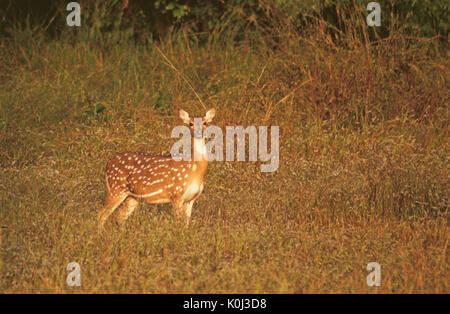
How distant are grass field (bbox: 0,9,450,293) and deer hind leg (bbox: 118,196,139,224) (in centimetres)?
23

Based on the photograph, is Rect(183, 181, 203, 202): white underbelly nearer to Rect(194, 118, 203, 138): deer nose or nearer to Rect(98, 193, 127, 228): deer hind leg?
Rect(194, 118, 203, 138): deer nose

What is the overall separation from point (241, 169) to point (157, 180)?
5.00ft

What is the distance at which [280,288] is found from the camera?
186 inches

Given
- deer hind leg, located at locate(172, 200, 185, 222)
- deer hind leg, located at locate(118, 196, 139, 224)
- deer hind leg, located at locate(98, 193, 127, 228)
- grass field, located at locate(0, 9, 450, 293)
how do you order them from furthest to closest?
deer hind leg, located at locate(118, 196, 139, 224), deer hind leg, located at locate(98, 193, 127, 228), deer hind leg, located at locate(172, 200, 185, 222), grass field, located at locate(0, 9, 450, 293)

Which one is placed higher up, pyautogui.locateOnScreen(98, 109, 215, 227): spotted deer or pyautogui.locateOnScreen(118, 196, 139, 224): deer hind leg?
pyautogui.locateOnScreen(98, 109, 215, 227): spotted deer

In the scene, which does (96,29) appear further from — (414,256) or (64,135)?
(414,256)

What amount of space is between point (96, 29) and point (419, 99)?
610cm

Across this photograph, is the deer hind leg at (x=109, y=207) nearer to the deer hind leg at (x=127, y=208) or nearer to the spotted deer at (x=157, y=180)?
the spotted deer at (x=157, y=180)

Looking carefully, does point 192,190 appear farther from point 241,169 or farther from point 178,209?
point 241,169

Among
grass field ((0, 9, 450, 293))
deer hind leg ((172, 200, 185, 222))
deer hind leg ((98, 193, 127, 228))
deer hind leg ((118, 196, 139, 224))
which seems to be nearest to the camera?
grass field ((0, 9, 450, 293))

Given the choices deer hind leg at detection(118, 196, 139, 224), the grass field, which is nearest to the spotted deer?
deer hind leg at detection(118, 196, 139, 224)

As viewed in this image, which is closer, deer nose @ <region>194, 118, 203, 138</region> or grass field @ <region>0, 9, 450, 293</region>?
grass field @ <region>0, 9, 450, 293</region>

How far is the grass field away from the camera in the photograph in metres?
5.14

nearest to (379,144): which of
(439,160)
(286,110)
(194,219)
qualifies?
(439,160)
